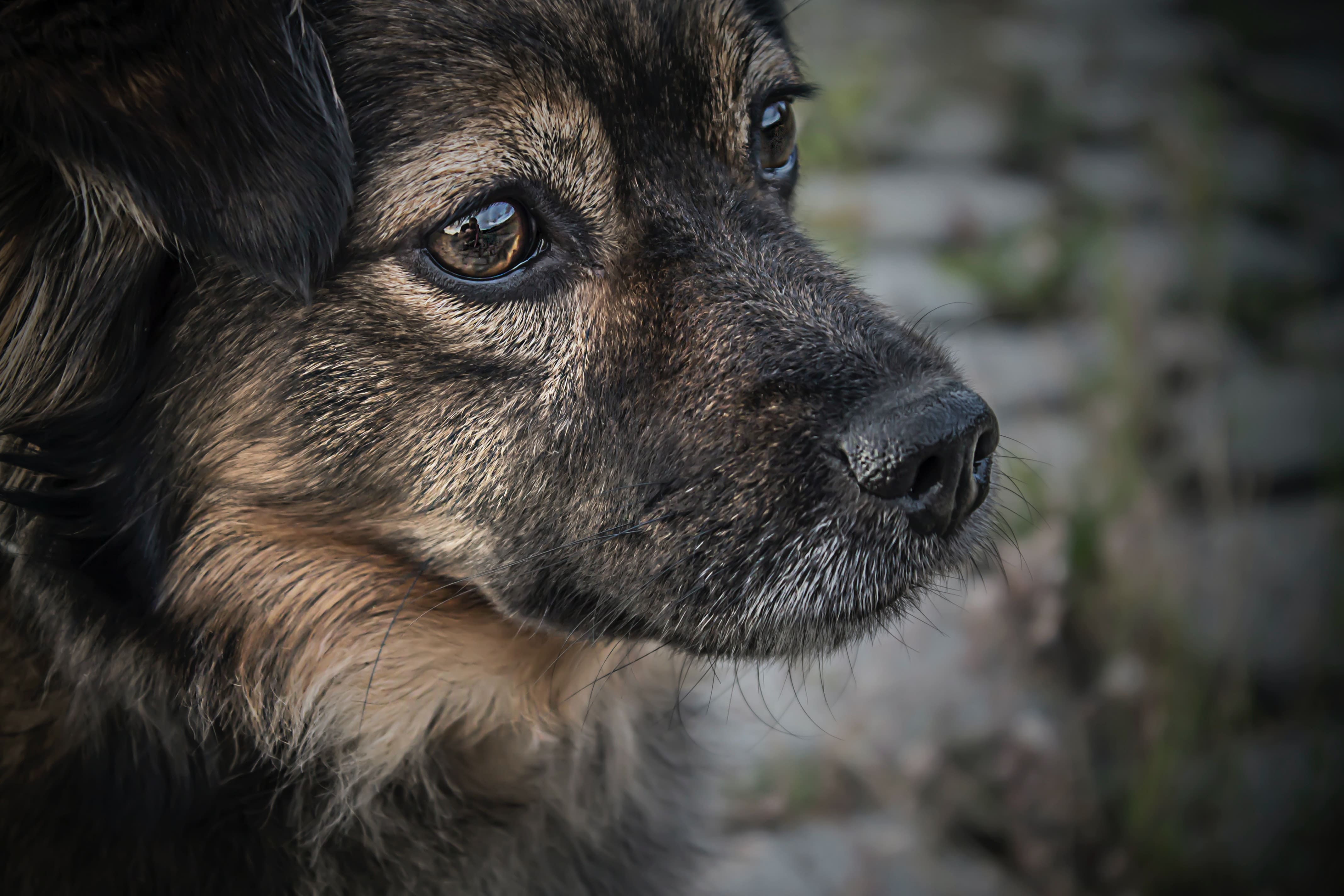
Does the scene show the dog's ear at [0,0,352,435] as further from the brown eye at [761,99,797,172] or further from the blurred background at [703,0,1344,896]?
the blurred background at [703,0,1344,896]

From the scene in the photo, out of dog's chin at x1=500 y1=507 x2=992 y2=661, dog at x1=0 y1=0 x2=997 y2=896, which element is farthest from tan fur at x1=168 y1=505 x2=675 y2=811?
dog's chin at x1=500 y1=507 x2=992 y2=661

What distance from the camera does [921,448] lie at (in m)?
1.97

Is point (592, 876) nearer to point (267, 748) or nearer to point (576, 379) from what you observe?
point (267, 748)

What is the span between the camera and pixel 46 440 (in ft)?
6.54

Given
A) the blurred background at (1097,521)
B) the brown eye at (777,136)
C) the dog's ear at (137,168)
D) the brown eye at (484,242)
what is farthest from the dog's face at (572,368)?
the blurred background at (1097,521)

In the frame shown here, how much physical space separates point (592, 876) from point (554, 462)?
1025 millimetres

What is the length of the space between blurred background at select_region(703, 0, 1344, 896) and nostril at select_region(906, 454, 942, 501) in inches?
22.3

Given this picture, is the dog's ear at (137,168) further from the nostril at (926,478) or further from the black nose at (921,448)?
the nostril at (926,478)

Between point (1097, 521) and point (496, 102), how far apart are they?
293 centimetres

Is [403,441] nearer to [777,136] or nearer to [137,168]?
[137,168]

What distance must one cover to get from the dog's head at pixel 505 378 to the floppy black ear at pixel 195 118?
0.02m

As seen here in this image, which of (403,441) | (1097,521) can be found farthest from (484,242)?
(1097,521)

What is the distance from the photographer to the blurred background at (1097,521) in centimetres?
355

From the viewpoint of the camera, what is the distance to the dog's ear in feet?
5.61
